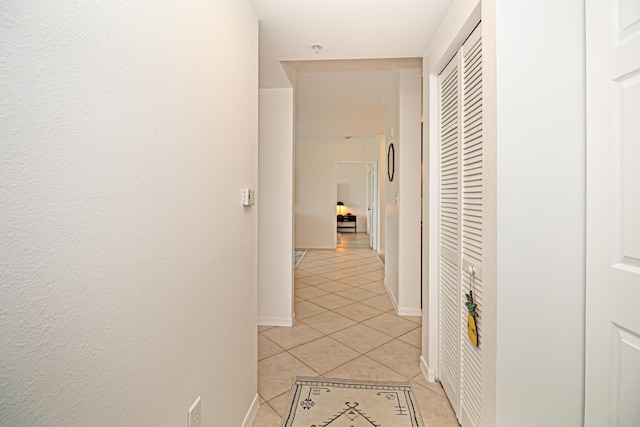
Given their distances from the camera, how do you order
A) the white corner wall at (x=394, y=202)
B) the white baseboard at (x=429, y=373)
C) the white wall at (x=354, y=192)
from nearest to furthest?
the white baseboard at (x=429, y=373), the white corner wall at (x=394, y=202), the white wall at (x=354, y=192)

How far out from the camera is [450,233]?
6.15 feet

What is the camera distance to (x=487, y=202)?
4.06 feet

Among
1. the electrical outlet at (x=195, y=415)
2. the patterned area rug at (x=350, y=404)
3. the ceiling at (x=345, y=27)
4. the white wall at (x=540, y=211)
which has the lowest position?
the patterned area rug at (x=350, y=404)

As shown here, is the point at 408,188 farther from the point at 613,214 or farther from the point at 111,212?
the point at 111,212

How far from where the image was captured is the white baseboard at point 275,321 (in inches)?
121

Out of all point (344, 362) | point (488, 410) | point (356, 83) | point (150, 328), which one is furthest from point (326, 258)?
point (150, 328)

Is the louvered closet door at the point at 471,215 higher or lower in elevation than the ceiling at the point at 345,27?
lower

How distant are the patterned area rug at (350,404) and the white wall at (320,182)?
552cm

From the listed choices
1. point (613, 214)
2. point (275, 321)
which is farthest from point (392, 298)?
point (613, 214)

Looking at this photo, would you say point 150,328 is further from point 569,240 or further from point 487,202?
point 569,240

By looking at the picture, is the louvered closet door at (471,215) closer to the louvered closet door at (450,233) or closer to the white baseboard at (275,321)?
the louvered closet door at (450,233)

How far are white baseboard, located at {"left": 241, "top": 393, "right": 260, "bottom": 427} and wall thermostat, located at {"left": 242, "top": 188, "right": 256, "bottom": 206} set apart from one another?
1074 millimetres

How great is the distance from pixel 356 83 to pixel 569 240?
11.1 ft

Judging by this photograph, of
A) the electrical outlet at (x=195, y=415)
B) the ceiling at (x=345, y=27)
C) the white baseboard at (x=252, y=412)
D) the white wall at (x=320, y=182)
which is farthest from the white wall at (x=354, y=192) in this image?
the electrical outlet at (x=195, y=415)
